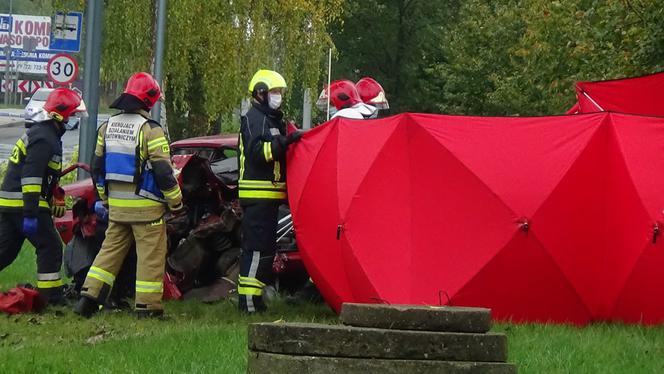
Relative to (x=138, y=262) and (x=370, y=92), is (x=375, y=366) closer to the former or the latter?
(x=138, y=262)

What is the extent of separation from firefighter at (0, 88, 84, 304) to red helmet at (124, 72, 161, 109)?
2.66 ft

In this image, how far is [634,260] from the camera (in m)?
9.88

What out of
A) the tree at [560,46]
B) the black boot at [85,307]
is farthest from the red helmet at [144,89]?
the tree at [560,46]

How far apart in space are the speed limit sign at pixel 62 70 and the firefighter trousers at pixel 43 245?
9.96m

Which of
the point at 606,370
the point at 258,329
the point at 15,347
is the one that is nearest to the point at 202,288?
the point at 15,347

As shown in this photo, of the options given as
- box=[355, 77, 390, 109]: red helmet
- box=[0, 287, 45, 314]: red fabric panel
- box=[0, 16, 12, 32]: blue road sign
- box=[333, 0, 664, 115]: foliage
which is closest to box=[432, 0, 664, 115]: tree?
box=[333, 0, 664, 115]: foliage

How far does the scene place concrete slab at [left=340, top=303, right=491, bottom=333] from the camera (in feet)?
19.6

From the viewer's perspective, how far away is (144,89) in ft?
36.6

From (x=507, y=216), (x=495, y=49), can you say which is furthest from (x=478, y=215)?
(x=495, y=49)

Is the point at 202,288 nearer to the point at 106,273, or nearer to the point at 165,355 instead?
the point at 106,273

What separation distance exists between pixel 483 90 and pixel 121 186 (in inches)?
1123

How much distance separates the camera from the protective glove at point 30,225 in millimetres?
11625

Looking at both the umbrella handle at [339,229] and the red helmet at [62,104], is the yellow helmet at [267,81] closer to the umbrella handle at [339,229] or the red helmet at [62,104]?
the umbrella handle at [339,229]

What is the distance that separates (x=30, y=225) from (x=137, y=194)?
3.95ft
